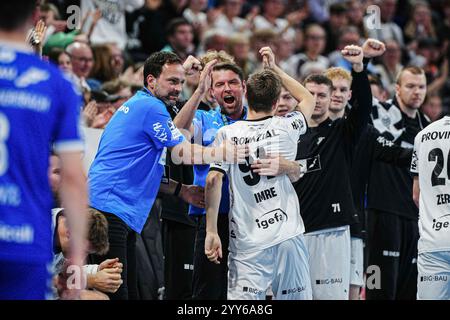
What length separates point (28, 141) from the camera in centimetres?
381

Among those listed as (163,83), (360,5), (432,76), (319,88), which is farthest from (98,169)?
(360,5)

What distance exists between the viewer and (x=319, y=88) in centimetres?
826

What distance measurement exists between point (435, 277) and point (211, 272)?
6.08 feet

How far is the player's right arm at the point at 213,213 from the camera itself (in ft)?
22.2

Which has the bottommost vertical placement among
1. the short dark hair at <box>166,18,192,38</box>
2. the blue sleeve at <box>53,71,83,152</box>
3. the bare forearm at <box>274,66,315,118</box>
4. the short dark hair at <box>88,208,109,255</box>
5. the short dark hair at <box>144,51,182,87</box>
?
the short dark hair at <box>88,208,109,255</box>

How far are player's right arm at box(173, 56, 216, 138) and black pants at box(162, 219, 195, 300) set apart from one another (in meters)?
1.19

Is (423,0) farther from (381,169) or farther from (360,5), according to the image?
(381,169)

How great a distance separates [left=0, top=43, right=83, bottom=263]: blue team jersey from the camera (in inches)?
148

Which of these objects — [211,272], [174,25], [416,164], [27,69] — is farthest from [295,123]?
[174,25]

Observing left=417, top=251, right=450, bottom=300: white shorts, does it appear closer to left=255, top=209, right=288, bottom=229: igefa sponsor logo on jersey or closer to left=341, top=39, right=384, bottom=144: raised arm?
left=255, top=209, right=288, bottom=229: igefa sponsor logo on jersey

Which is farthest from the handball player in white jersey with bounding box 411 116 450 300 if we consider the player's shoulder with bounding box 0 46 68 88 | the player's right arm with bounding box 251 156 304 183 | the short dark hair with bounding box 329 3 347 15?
the short dark hair with bounding box 329 3 347 15

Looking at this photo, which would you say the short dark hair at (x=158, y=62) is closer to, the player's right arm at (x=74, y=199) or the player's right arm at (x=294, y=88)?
the player's right arm at (x=294, y=88)

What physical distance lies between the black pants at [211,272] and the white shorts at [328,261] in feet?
3.18

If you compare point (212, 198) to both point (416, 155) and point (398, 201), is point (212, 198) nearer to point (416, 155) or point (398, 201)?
point (416, 155)
